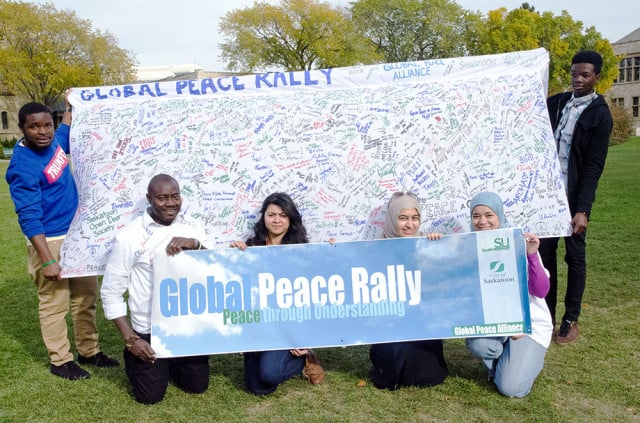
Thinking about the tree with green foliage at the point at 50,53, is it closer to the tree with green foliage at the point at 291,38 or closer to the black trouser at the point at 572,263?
the tree with green foliage at the point at 291,38

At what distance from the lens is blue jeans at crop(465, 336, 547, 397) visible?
4219 millimetres

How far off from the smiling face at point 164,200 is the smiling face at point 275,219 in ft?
2.26

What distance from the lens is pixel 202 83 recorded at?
4.95 meters

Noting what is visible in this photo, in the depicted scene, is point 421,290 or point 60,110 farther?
point 60,110

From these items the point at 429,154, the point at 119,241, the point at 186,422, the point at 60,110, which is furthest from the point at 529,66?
the point at 60,110

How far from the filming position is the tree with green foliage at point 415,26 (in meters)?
59.5

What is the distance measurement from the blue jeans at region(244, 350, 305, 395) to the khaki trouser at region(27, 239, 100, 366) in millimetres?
1615

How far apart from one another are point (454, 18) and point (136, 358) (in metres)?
61.4

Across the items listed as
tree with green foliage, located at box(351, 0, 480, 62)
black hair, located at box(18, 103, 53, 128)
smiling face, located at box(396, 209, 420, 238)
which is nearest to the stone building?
tree with green foliage, located at box(351, 0, 480, 62)

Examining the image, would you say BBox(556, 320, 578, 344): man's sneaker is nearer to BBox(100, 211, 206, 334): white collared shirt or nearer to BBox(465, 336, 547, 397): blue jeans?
BBox(465, 336, 547, 397): blue jeans

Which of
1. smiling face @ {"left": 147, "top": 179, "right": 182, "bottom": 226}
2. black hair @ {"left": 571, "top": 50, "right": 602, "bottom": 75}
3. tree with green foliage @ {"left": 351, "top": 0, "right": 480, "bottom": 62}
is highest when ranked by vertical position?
tree with green foliage @ {"left": 351, "top": 0, "right": 480, "bottom": 62}

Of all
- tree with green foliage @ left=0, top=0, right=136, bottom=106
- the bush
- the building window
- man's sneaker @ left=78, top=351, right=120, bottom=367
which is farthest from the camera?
the building window

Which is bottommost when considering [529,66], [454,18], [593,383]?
[593,383]

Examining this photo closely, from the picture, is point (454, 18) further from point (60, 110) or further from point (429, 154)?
point (429, 154)
